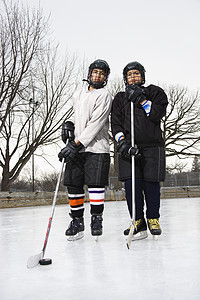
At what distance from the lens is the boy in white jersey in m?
2.54

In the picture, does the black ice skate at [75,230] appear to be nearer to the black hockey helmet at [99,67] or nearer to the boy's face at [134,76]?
the black hockey helmet at [99,67]

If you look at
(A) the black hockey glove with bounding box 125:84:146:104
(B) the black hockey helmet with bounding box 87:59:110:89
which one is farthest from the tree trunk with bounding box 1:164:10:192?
(A) the black hockey glove with bounding box 125:84:146:104

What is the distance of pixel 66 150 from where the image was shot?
8.25 feet

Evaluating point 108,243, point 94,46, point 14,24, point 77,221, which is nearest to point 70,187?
point 77,221

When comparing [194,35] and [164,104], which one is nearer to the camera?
[164,104]

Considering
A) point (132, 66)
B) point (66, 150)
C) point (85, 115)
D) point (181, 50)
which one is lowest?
point (66, 150)

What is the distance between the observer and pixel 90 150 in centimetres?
257

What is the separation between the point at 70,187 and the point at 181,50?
8261 millimetres

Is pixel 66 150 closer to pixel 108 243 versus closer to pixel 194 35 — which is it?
pixel 108 243

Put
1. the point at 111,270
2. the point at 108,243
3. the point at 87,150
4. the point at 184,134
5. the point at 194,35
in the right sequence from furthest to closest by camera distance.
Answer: the point at 184,134 < the point at 194,35 < the point at 87,150 < the point at 108,243 < the point at 111,270

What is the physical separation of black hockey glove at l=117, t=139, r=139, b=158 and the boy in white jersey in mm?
169

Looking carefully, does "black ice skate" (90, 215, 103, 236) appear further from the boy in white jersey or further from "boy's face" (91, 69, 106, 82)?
"boy's face" (91, 69, 106, 82)

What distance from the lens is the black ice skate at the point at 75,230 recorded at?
8.32 ft

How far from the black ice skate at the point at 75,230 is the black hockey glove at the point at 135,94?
3.63 feet
